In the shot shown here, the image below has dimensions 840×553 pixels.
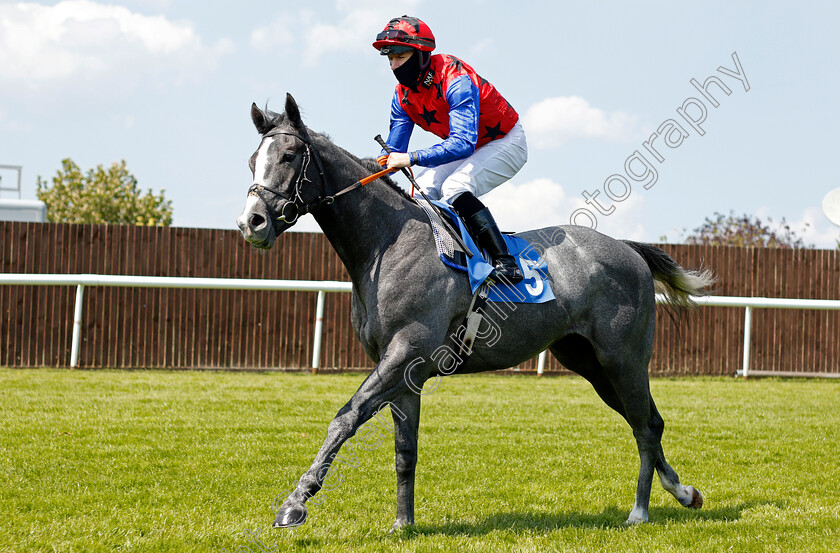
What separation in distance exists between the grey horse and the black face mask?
0.52 meters

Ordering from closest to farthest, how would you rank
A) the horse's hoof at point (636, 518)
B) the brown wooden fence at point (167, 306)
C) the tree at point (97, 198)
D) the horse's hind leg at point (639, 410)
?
1. the horse's hoof at point (636, 518)
2. the horse's hind leg at point (639, 410)
3. the brown wooden fence at point (167, 306)
4. the tree at point (97, 198)

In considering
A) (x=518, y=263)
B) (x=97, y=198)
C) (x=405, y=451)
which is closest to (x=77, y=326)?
(x=405, y=451)

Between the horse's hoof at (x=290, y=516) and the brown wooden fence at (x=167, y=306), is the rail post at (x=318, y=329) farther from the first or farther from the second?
the horse's hoof at (x=290, y=516)

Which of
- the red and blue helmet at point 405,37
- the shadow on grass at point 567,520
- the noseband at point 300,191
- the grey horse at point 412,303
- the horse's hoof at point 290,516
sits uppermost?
the red and blue helmet at point 405,37

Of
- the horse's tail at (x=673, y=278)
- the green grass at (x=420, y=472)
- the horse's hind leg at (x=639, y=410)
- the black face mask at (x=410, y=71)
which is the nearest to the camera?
the green grass at (x=420, y=472)

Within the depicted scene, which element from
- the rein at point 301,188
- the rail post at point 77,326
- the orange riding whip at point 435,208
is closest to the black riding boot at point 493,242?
the orange riding whip at point 435,208

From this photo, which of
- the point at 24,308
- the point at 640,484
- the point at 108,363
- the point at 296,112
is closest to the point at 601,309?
the point at 640,484

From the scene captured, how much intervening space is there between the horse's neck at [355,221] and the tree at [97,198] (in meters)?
32.7

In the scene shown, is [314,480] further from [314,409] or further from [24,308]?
[24,308]

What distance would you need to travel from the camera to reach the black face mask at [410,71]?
13.4 ft

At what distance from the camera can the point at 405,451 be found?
404 cm

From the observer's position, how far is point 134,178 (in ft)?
121

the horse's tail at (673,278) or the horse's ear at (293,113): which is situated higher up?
the horse's ear at (293,113)

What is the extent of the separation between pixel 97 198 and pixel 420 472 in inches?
1313
